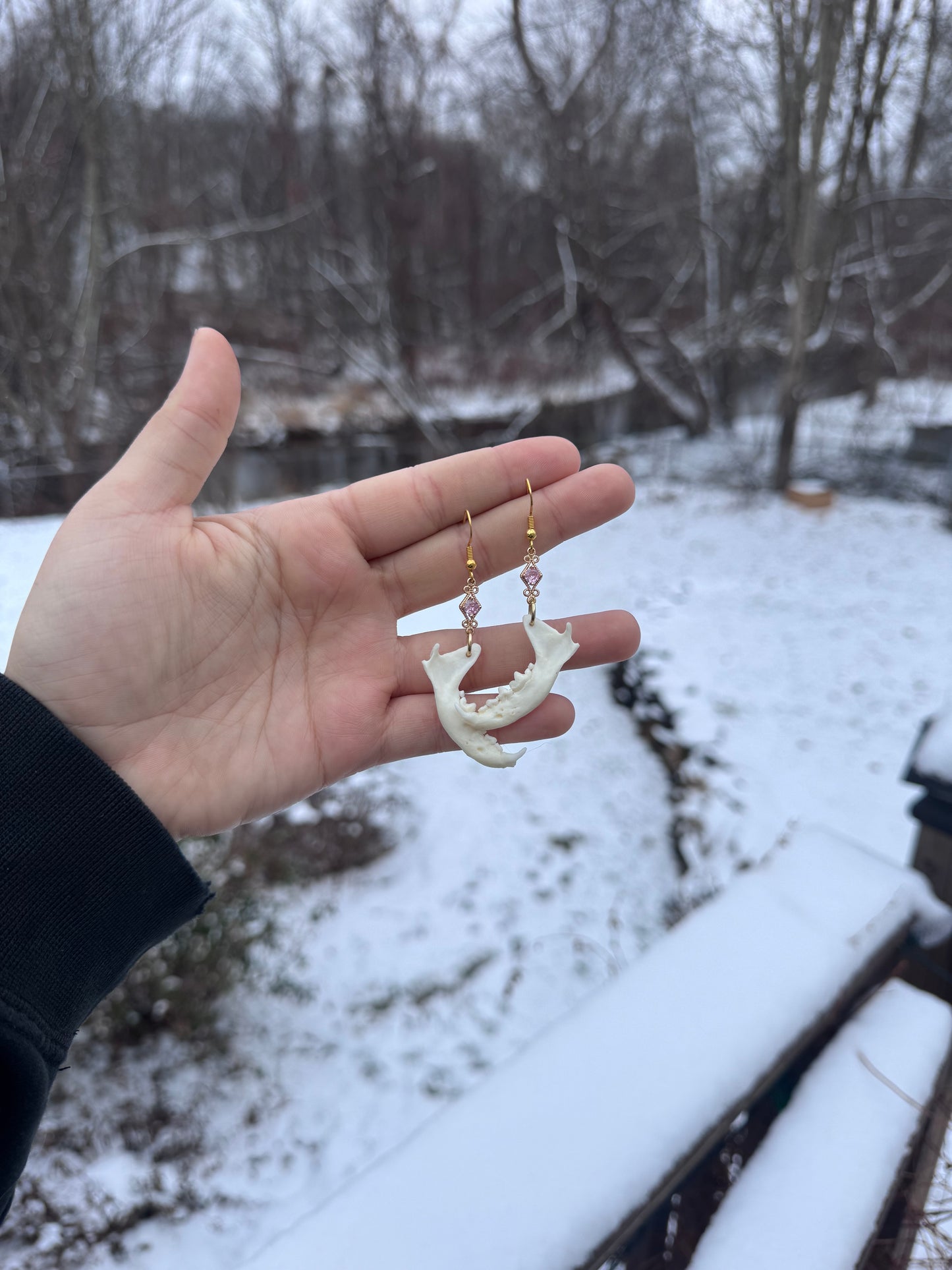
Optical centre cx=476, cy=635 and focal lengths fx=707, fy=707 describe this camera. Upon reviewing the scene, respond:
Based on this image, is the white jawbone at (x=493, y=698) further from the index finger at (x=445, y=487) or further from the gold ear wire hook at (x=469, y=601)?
the index finger at (x=445, y=487)

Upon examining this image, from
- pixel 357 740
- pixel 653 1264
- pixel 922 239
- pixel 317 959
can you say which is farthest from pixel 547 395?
pixel 653 1264

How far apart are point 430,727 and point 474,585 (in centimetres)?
36

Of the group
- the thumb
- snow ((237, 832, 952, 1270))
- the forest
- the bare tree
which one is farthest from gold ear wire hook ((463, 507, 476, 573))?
the bare tree

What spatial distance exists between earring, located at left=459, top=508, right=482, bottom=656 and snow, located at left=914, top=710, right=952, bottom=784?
1.19 meters

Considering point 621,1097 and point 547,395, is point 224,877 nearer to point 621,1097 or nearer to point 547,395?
point 621,1097

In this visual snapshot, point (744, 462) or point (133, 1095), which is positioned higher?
point (744, 462)

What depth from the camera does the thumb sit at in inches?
54.2

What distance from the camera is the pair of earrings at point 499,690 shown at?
1611mm

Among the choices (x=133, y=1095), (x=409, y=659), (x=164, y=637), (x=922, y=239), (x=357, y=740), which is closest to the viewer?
(x=164, y=637)

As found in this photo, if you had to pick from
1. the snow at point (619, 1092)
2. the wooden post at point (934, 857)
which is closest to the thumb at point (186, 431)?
the snow at point (619, 1092)

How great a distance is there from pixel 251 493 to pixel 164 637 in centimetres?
709

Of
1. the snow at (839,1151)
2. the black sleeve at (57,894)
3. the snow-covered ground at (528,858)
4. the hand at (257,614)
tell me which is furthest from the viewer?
the snow-covered ground at (528,858)

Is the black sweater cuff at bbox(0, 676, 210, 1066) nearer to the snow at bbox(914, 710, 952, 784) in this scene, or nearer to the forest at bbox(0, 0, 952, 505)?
the snow at bbox(914, 710, 952, 784)

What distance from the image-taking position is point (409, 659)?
1706mm
